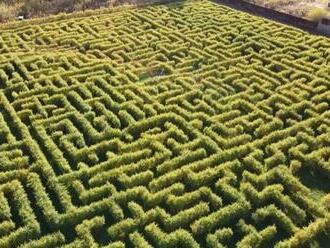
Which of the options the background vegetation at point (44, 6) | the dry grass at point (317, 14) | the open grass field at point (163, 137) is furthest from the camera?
the background vegetation at point (44, 6)

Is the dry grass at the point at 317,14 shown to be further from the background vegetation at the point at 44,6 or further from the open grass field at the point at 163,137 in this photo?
the background vegetation at the point at 44,6

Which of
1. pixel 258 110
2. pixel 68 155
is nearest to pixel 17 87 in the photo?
pixel 68 155

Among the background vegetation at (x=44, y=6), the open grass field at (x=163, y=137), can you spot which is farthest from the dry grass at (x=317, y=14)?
the background vegetation at (x=44, y=6)

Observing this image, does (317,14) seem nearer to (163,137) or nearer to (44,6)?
(163,137)

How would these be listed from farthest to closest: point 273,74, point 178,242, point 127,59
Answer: point 127,59 < point 273,74 < point 178,242

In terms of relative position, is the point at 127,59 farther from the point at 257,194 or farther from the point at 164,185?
the point at 257,194

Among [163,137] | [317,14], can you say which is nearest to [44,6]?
[317,14]

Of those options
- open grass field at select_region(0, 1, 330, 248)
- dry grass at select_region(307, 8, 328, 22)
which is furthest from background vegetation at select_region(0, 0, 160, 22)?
dry grass at select_region(307, 8, 328, 22)

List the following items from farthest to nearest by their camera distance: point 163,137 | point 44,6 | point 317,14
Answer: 1. point 44,6
2. point 317,14
3. point 163,137
